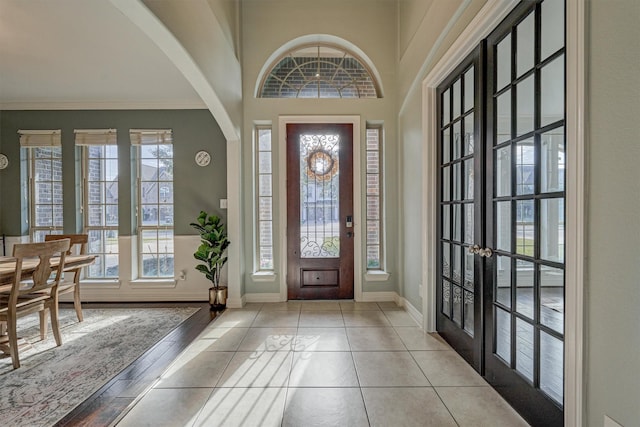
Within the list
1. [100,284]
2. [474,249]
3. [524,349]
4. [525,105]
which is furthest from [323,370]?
[100,284]

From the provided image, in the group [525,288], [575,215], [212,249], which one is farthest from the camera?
[212,249]

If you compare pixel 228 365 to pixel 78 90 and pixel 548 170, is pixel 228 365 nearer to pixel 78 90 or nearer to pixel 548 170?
pixel 548 170

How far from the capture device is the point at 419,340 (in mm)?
2697

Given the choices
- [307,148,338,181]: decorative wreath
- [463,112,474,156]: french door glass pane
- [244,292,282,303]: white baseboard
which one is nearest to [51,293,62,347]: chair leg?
[244,292,282,303]: white baseboard

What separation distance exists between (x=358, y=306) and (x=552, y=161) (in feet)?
8.99

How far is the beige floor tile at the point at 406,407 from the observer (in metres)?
1.64

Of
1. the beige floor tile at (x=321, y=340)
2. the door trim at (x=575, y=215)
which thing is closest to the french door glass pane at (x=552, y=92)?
the door trim at (x=575, y=215)

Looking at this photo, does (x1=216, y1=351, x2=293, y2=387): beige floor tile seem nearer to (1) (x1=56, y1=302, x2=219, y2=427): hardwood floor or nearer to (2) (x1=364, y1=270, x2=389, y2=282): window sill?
(1) (x1=56, y1=302, x2=219, y2=427): hardwood floor

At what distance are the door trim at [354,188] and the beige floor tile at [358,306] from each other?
12cm

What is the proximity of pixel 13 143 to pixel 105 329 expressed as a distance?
3.32 m

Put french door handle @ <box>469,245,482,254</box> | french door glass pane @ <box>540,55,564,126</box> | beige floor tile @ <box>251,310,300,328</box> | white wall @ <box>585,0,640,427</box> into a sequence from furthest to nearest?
beige floor tile @ <box>251,310,300,328</box> → french door handle @ <box>469,245,482,254</box> → french door glass pane @ <box>540,55,564,126</box> → white wall @ <box>585,0,640,427</box>

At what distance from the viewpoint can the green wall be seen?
4.14m

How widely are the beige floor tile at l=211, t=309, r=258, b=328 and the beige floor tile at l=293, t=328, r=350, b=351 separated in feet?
2.16

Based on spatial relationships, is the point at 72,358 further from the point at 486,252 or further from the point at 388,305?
the point at 486,252
